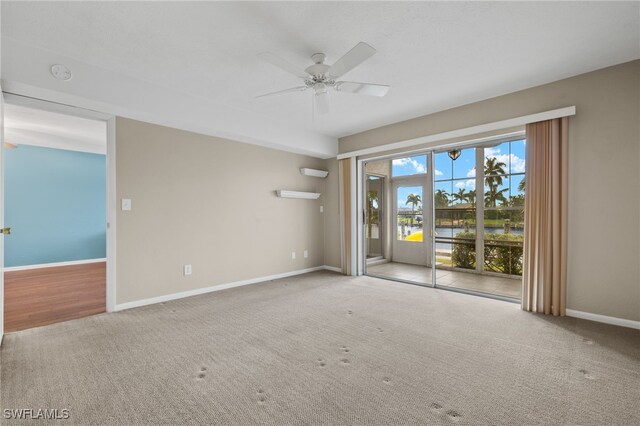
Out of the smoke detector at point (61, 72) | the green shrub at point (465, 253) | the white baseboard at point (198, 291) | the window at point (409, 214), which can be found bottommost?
the white baseboard at point (198, 291)

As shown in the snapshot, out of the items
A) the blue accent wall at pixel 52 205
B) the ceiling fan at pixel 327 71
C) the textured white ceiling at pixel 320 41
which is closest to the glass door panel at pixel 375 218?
the textured white ceiling at pixel 320 41

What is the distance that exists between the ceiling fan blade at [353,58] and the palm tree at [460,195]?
405 cm

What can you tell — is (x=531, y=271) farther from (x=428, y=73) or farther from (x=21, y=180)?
(x=21, y=180)

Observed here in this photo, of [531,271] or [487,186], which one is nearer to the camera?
[531,271]

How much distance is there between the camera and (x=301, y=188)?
5.46 m

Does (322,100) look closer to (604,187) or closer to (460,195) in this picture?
(604,187)

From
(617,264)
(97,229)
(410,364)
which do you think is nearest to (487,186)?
(617,264)

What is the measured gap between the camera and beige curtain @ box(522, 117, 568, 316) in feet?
10.3

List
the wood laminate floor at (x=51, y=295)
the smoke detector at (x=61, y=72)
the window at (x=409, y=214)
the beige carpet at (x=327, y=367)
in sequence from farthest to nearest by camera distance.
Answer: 1. the window at (x=409, y=214)
2. the wood laminate floor at (x=51, y=295)
3. the smoke detector at (x=61, y=72)
4. the beige carpet at (x=327, y=367)

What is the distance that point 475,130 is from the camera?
378cm

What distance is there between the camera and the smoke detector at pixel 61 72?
2.72 m

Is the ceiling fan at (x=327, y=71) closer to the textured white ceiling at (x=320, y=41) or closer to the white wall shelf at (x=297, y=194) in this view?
the textured white ceiling at (x=320, y=41)

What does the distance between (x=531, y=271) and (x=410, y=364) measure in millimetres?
2162

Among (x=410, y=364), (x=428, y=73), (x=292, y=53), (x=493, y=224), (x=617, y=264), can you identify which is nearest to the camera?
(x=410, y=364)
